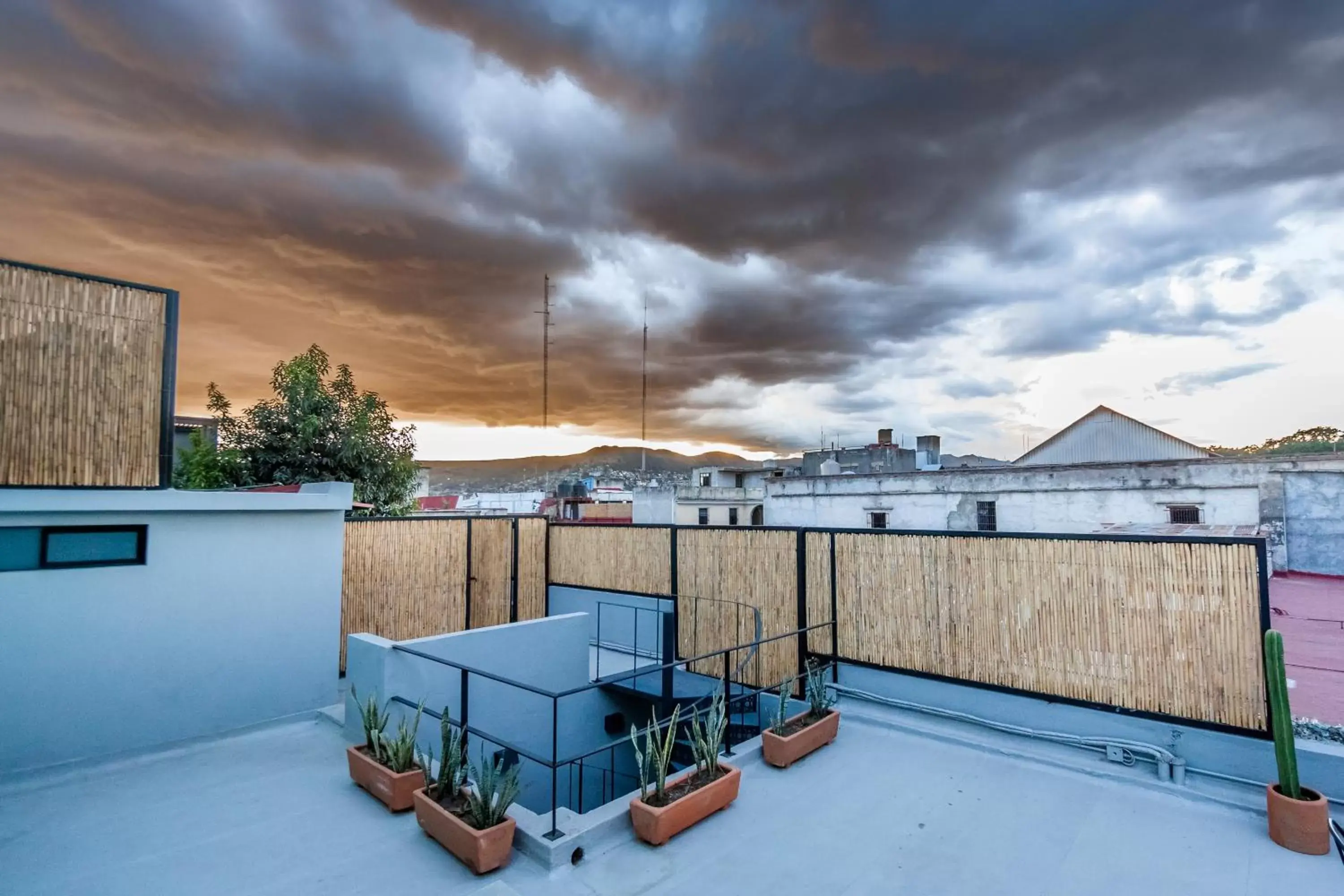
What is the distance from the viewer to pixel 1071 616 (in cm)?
568

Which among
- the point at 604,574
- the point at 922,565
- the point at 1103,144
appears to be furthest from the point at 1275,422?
the point at 604,574

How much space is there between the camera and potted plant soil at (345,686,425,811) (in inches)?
167

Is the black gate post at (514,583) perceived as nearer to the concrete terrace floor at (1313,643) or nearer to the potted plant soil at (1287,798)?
the potted plant soil at (1287,798)

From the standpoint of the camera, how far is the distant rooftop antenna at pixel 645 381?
18500 mm

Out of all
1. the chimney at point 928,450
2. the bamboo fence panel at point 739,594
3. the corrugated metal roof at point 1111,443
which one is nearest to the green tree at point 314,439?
the bamboo fence panel at point 739,594

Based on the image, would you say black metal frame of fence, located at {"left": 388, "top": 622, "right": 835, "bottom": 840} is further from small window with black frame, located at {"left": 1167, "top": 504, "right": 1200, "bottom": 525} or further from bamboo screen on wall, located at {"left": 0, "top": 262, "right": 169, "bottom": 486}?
small window with black frame, located at {"left": 1167, "top": 504, "right": 1200, "bottom": 525}

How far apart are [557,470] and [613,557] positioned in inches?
2061

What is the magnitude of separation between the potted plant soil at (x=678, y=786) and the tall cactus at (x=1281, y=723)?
3.68 metres

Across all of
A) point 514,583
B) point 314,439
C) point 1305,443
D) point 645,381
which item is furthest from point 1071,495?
point 1305,443

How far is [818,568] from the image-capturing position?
754 centimetres

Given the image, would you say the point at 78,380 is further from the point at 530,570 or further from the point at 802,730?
the point at 802,730

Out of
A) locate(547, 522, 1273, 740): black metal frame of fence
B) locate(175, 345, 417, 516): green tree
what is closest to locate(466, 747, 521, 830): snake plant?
locate(547, 522, 1273, 740): black metal frame of fence

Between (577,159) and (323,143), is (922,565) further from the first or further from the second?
(323,143)

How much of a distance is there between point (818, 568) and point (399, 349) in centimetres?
1306
